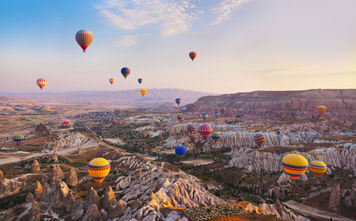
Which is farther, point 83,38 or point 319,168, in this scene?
point 83,38

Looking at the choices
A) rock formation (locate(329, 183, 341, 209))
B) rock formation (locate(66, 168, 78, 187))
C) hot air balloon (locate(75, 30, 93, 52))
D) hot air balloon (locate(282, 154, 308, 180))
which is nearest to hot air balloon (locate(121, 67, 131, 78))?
hot air balloon (locate(75, 30, 93, 52))

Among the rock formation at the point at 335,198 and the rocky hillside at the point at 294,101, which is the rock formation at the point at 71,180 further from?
the rocky hillside at the point at 294,101

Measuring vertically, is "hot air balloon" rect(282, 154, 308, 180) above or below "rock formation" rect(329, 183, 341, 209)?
above

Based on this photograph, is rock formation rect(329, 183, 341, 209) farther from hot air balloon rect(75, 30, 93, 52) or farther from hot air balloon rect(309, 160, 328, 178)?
hot air balloon rect(75, 30, 93, 52)

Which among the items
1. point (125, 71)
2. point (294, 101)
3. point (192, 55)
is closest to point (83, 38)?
point (125, 71)

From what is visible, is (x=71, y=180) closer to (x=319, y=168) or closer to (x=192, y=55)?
(x=319, y=168)

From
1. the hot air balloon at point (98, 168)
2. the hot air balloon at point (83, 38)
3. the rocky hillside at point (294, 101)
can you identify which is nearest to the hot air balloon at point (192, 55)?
the hot air balloon at point (83, 38)
